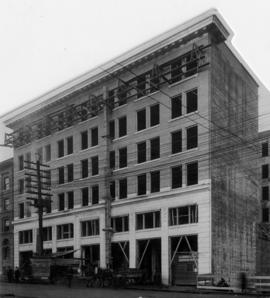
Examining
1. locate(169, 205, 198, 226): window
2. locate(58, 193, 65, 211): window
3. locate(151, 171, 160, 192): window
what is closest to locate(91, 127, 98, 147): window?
locate(58, 193, 65, 211): window

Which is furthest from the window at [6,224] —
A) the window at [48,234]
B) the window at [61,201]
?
the window at [61,201]

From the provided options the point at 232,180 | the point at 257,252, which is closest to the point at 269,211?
the point at 257,252

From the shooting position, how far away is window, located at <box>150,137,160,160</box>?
41656mm

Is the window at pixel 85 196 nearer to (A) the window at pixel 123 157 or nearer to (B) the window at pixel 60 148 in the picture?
(A) the window at pixel 123 157

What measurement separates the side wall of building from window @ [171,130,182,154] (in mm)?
2890

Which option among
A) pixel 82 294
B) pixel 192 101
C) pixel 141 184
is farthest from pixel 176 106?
pixel 82 294

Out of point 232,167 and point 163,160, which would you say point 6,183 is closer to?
point 163,160

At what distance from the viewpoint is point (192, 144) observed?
39.3 metres

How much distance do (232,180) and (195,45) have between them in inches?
449

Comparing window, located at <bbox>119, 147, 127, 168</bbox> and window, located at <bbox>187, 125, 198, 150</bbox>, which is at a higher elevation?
window, located at <bbox>187, 125, 198, 150</bbox>

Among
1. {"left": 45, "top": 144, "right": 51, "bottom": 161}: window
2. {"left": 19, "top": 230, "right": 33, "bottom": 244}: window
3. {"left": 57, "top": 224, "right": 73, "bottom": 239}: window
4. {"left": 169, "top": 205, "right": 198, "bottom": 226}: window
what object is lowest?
{"left": 19, "top": 230, "right": 33, "bottom": 244}: window

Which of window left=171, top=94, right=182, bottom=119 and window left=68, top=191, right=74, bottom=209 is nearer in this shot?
window left=171, top=94, right=182, bottom=119

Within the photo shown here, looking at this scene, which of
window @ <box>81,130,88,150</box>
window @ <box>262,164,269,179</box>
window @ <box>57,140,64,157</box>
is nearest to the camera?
window @ <box>81,130,88,150</box>

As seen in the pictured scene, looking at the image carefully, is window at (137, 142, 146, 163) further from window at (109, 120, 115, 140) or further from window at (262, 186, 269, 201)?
window at (262, 186, 269, 201)
